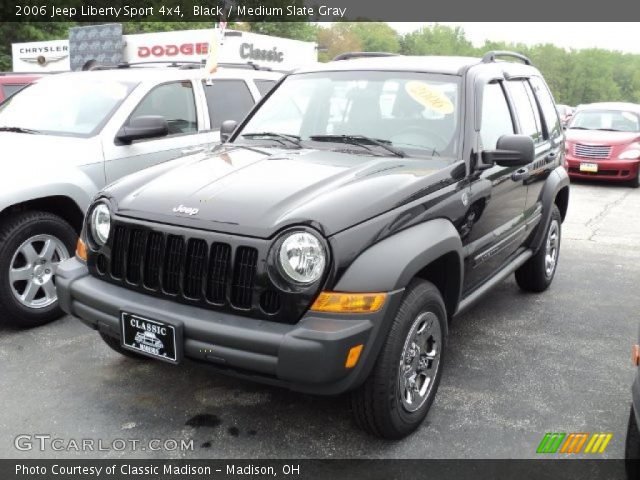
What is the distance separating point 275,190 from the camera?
2988 millimetres

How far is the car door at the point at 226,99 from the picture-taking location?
235 inches

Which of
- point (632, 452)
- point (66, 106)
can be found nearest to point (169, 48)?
point (66, 106)

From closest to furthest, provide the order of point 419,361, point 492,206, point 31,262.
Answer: point 419,361, point 492,206, point 31,262

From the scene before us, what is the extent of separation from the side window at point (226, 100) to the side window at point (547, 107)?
2.77 m

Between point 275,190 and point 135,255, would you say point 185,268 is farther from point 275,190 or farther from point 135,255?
point 275,190

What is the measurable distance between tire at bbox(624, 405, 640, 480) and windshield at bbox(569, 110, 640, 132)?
11.8 meters

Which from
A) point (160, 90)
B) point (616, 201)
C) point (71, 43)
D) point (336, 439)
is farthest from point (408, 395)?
point (71, 43)

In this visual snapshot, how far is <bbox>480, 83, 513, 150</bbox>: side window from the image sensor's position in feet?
12.8

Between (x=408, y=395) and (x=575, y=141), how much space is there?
11061mm

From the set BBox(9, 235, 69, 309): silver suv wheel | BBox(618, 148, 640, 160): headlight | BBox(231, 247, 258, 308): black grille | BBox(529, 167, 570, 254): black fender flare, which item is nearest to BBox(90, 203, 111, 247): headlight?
BBox(231, 247, 258, 308): black grille

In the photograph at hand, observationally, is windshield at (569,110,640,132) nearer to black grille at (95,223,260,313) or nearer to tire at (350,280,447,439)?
tire at (350,280,447,439)

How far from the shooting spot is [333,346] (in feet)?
8.30

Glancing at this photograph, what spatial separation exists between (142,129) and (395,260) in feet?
9.51

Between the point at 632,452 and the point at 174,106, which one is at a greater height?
the point at 174,106
